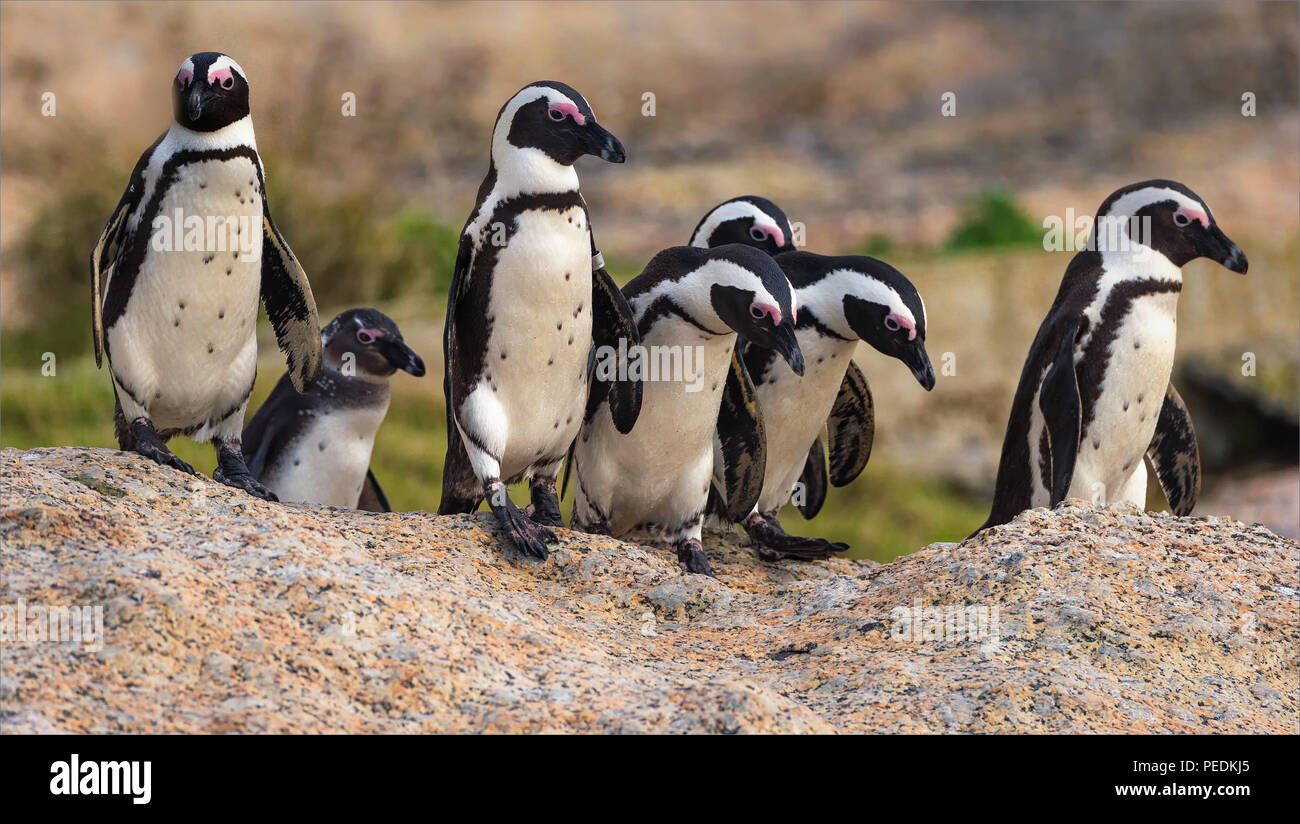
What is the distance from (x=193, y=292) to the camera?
4.26 m

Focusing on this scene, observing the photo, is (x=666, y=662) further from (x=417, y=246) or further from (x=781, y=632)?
(x=417, y=246)

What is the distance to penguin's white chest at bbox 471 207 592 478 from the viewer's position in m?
4.28

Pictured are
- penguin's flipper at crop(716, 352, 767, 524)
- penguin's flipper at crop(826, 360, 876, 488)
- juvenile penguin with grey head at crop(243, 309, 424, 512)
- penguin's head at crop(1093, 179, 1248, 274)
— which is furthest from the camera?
juvenile penguin with grey head at crop(243, 309, 424, 512)

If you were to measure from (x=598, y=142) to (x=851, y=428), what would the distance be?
5.79 ft

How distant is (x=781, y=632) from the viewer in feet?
12.5

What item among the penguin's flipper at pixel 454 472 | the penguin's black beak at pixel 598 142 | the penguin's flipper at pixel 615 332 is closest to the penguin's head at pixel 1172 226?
the penguin's flipper at pixel 615 332

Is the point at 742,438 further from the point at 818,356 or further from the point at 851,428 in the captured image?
the point at 851,428

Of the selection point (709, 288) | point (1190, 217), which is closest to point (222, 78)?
point (709, 288)

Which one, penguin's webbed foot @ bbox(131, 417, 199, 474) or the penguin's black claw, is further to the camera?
the penguin's black claw

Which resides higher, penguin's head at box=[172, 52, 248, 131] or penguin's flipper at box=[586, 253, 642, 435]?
penguin's head at box=[172, 52, 248, 131]

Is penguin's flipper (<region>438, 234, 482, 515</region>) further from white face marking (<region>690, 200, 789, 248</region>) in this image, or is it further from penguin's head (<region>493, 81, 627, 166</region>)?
white face marking (<region>690, 200, 789, 248</region>)

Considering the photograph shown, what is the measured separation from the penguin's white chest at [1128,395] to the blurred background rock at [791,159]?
3458mm

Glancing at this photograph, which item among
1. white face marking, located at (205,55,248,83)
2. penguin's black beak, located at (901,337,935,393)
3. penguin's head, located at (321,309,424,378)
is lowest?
penguin's black beak, located at (901,337,935,393)

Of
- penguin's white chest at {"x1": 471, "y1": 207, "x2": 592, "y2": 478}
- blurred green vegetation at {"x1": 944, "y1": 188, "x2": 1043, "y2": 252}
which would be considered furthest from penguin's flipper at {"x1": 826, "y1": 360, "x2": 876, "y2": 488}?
blurred green vegetation at {"x1": 944, "y1": 188, "x2": 1043, "y2": 252}
